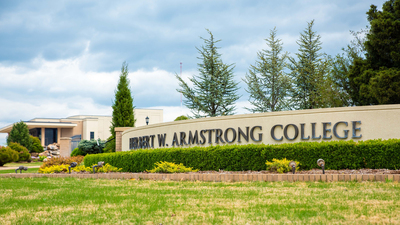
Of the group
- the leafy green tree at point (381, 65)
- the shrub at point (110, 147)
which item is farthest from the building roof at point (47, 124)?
the leafy green tree at point (381, 65)

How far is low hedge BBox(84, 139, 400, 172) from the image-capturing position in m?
10.2

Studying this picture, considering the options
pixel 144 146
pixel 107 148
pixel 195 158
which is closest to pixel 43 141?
pixel 107 148

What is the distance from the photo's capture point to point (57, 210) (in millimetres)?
5727

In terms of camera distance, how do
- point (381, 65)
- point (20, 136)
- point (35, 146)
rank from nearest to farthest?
point (381, 65)
point (20, 136)
point (35, 146)

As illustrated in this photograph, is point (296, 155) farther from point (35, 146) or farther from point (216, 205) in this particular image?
point (35, 146)

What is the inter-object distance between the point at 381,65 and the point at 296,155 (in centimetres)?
1152

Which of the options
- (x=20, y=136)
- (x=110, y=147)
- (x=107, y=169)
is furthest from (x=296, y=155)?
(x=20, y=136)

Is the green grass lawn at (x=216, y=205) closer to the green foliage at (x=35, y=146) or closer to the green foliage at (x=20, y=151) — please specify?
the green foliage at (x=20, y=151)

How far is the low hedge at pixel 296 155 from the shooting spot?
10.2 m

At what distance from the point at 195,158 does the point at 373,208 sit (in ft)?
24.7

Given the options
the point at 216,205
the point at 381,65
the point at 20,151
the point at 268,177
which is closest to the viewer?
the point at 216,205

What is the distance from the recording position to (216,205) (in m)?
5.83

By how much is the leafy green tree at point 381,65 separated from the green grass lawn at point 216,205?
1075 cm

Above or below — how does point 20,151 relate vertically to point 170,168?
above
